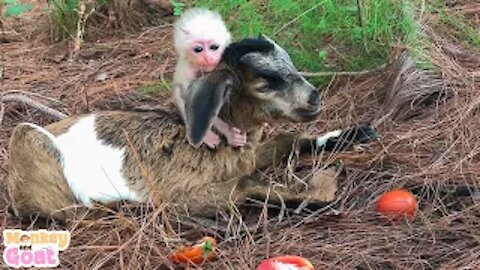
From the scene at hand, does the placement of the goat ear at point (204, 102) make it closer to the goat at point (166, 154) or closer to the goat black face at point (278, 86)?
the goat at point (166, 154)

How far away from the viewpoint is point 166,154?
441 cm

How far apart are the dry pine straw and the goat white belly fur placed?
0.41ft

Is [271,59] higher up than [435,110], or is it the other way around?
[271,59]

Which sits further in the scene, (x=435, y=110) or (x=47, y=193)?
(x=435, y=110)

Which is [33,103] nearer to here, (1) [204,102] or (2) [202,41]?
(2) [202,41]

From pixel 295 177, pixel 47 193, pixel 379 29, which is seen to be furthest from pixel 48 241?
pixel 379 29

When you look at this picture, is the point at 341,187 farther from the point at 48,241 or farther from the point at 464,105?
the point at 48,241

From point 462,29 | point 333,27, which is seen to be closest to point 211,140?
point 333,27

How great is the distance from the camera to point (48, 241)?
412 cm

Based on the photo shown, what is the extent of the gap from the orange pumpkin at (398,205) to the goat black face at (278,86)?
0.54 meters

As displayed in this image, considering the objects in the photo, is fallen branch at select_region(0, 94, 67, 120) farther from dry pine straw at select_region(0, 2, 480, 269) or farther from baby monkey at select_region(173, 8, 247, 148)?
baby monkey at select_region(173, 8, 247, 148)

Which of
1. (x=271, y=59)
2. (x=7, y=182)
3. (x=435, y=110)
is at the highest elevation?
(x=271, y=59)

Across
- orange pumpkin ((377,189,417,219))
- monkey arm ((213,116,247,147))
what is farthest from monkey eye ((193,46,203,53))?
orange pumpkin ((377,189,417,219))

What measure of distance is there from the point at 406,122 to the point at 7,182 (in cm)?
225
